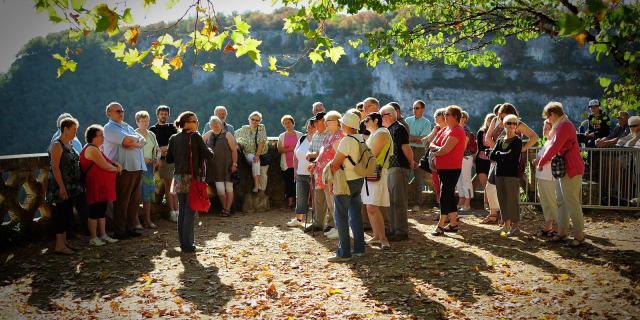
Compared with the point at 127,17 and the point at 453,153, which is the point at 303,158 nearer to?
the point at 453,153

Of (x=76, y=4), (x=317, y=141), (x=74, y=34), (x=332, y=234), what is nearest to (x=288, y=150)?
(x=317, y=141)

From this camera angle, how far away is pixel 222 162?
9961mm

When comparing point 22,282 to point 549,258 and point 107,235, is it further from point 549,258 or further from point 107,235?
point 549,258

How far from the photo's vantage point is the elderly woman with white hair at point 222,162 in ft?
32.6

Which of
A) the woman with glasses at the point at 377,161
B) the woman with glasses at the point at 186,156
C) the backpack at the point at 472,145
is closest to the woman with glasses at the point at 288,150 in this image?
Answer: the backpack at the point at 472,145

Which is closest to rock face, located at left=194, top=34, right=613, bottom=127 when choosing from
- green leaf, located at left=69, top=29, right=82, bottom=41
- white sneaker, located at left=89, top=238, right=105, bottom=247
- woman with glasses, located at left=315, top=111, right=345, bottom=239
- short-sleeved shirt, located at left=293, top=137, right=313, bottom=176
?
short-sleeved shirt, located at left=293, top=137, right=313, bottom=176

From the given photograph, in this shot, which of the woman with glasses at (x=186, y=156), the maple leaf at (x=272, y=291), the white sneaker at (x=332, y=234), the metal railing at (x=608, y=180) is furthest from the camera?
the metal railing at (x=608, y=180)

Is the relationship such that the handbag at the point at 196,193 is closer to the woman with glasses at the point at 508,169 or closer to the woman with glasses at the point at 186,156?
the woman with glasses at the point at 186,156

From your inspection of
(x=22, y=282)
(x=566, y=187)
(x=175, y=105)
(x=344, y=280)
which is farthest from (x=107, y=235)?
(x=175, y=105)

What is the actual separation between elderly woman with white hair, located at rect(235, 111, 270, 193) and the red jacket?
17.9ft

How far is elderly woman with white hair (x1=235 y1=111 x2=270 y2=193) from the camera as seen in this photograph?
415 inches

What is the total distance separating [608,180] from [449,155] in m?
4.37

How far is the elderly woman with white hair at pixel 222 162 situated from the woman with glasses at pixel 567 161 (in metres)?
5.26

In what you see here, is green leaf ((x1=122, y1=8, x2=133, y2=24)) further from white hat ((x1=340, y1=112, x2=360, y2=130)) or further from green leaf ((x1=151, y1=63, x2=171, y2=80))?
white hat ((x1=340, y1=112, x2=360, y2=130))
